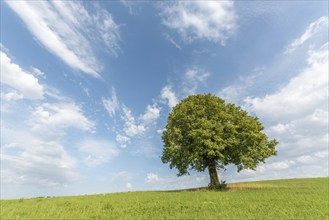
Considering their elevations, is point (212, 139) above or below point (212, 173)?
above

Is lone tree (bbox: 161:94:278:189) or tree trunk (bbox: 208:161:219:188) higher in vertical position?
lone tree (bbox: 161:94:278:189)

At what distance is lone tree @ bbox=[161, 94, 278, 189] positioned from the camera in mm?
46281

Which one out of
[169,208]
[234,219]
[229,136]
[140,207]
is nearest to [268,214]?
[234,219]

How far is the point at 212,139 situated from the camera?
1866 inches

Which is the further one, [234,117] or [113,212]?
[234,117]

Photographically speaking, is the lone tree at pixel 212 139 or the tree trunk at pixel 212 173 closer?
the lone tree at pixel 212 139

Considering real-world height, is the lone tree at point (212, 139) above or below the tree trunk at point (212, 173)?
above

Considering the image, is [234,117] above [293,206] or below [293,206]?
above

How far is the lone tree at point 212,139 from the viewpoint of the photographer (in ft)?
152

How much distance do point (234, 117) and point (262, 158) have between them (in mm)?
7981

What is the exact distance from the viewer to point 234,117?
49.6 meters

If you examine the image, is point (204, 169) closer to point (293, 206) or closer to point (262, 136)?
point (262, 136)

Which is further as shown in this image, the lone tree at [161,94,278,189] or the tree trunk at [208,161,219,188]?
the tree trunk at [208,161,219,188]

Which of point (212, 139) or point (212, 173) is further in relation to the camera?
point (212, 173)
